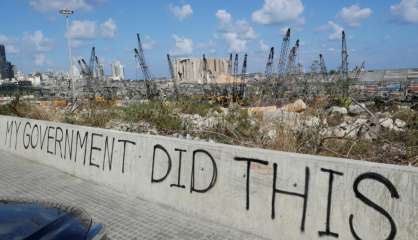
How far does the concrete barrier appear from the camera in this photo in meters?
4.36

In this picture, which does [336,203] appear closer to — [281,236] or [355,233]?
[355,233]

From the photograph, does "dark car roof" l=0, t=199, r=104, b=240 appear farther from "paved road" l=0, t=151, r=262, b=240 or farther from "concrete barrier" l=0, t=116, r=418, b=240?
"concrete barrier" l=0, t=116, r=418, b=240

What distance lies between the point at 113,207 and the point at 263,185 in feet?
8.39

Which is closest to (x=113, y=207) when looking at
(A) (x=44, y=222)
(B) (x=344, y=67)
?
(A) (x=44, y=222)

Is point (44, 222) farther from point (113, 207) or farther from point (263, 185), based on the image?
point (113, 207)

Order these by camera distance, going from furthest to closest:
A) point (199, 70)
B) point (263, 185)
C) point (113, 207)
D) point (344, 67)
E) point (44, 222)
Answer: point (199, 70) → point (344, 67) → point (113, 207) → point (263, 185) → point (44, 222)

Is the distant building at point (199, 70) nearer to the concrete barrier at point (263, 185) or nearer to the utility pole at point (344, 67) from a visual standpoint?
the utility pole at point (344, 67)

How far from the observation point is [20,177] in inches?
349

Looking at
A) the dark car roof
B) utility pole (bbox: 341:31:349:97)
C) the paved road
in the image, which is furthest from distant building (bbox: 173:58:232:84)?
the dark car roof

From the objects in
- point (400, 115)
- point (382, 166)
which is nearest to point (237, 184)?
point (382, 166)

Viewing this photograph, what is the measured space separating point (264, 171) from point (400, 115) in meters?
8.73

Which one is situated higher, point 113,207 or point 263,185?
point 263,185

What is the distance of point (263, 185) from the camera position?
5340 millimetres

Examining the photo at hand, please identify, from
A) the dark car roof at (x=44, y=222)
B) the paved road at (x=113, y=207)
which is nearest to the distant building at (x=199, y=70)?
the paved road at (x=113, y=207)
